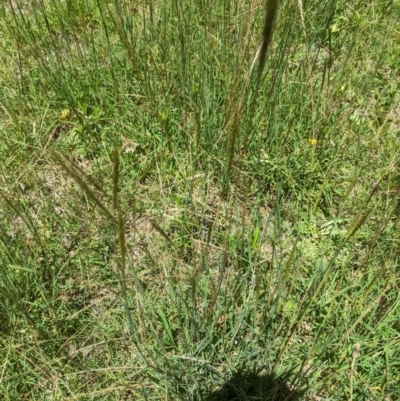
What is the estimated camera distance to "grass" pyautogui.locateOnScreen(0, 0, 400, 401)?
1.26 metres

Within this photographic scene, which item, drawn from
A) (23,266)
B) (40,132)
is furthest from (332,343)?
(40,132)

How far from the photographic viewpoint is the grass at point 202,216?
1.26m

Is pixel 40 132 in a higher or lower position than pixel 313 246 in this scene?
higher

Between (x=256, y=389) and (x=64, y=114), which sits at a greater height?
(x=64, y=114)

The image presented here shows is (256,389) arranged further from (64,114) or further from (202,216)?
(64,114)

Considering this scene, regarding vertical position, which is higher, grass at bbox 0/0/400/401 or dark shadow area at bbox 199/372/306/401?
grass at bbox 0/0/400/401

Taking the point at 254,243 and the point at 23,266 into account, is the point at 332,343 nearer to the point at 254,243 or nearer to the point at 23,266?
the point at 254,243

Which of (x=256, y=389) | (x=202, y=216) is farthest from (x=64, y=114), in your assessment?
(x=256, y=389)

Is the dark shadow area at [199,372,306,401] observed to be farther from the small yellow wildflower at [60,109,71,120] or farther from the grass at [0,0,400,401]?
the small yellow wildflower at [60,109,71,120]

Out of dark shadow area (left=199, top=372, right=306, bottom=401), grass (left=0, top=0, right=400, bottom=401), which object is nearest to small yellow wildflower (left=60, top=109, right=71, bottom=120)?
grass (left=0, top=0, right=400, bottom=401)

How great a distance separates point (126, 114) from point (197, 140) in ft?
1.43

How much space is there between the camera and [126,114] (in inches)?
74.5

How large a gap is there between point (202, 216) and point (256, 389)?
1.84ft

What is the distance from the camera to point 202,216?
130 cm
